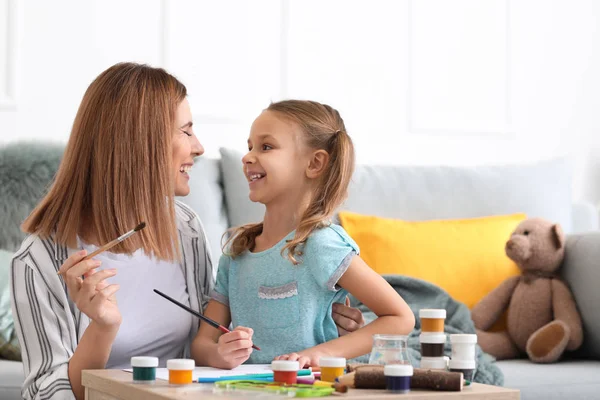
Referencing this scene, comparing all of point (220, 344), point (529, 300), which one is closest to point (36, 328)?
point (220, 344)

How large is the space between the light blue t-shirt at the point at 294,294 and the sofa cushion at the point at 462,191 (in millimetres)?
960

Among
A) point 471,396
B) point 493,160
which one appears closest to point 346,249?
point 471,396

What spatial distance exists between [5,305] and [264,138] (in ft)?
2.90

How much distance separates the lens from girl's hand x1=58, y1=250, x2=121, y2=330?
124 cm

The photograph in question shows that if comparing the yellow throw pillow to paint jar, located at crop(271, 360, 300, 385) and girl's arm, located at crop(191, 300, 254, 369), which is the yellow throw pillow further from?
paint jar, located at crop(271, 360, 300, 385)

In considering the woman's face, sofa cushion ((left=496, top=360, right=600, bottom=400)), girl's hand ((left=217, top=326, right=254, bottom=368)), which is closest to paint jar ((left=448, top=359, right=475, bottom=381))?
girl's hand ((left=217, top=326, right=254, bottom=368))

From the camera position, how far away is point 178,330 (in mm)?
1634

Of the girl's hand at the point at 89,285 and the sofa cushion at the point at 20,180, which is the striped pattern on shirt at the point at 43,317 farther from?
the sofa cushion at the point at 20,180

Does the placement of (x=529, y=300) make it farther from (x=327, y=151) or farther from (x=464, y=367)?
(x=464, y=367)

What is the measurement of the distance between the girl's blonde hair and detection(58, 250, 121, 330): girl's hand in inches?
17.2

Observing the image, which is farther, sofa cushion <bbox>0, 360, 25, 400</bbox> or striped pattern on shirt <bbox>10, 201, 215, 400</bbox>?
sofa cushion <bbox>0, 360, 25, 400</bbox>

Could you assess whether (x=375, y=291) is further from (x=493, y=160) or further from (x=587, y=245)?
(x=493, y=160)

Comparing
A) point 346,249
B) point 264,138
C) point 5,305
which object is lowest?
point 5,305

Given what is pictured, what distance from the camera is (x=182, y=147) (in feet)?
5.51
